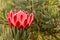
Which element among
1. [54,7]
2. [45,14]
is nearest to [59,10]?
[54,7]

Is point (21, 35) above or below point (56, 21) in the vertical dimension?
above

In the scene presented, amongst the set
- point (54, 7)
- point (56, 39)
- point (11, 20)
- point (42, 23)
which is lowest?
point (56, 39)

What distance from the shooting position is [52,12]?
2.25 meters

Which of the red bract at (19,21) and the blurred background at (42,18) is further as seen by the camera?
the blurred background at (42,18)

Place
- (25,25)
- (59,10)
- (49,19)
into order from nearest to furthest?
(25,25) < (49,19) < (59,10)

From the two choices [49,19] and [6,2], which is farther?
[6,2]

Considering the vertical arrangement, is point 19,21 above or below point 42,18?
above

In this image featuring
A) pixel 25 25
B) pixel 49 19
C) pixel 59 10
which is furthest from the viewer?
pixel 59 10

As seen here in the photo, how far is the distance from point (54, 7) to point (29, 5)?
287 millimetres

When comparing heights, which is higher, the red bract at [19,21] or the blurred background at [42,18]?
the red bract at [19,21]

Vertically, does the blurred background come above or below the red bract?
below

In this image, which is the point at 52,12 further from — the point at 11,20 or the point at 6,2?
the point at 11,20

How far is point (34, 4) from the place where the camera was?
2.28 m

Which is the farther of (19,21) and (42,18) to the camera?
(42,18)
